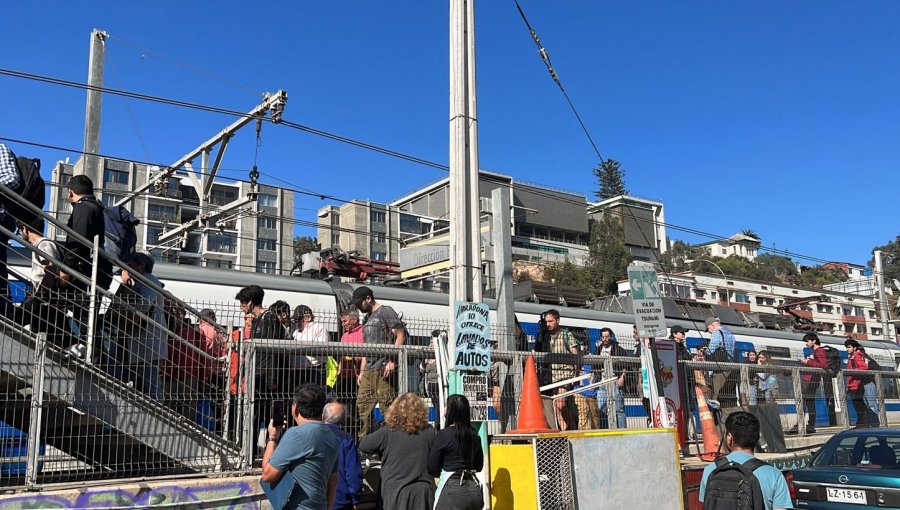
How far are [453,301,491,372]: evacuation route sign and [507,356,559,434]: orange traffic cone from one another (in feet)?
1.42

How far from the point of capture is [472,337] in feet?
24.7

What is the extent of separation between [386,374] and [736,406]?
5.98 metres

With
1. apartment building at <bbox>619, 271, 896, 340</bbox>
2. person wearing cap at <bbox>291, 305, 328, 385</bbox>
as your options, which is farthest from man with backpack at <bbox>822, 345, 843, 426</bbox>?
apartment building at <bbox>619, 271, 896, 340</bbox>

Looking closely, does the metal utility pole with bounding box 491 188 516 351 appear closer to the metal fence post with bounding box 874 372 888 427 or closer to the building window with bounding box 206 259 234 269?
the building window with bounding box 206 259 234 269

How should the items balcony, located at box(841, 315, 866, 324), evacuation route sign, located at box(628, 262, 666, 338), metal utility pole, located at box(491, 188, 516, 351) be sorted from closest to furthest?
evacuation route sign, located at box(628, 262, 666, 338) → metal utility pole, located at box(491, 188, 516, 351) → balcony, located at box(841, 315, 866, 324)

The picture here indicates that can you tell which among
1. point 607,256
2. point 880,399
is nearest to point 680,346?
point 880,399

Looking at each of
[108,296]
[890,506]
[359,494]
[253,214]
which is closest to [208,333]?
[108,296]

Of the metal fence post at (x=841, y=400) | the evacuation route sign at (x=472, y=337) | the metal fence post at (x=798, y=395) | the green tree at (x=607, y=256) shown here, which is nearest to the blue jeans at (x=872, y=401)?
the metal fence post at (x=841, y=400)

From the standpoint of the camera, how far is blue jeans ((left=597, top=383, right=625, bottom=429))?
9.42m

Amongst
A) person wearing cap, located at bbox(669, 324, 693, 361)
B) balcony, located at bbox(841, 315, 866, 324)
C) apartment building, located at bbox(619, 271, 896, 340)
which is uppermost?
apartment building, located at bbox(619, 271, 896, 340)

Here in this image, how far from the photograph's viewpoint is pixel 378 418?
8.33 metres

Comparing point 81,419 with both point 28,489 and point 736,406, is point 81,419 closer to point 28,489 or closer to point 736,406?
point 28,489

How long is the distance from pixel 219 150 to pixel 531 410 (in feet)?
46.8

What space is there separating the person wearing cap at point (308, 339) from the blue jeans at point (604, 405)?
3612 mm
